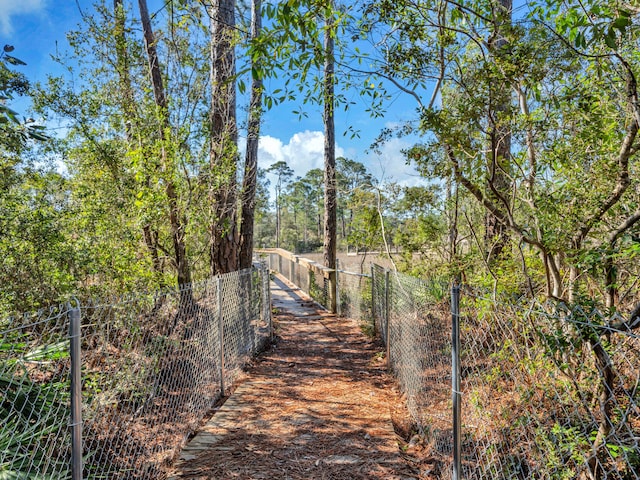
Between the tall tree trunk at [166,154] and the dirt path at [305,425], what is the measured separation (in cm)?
203

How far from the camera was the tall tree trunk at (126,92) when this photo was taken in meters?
5.98

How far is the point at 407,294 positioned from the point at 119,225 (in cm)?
405

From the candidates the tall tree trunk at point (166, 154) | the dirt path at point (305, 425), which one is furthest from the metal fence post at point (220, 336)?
the tall tree trunk at point (166, 154)

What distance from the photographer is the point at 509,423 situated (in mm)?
3041

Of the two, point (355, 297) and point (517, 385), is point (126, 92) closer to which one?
point (355, 297)

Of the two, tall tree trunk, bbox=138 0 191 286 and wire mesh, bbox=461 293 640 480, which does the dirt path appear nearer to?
wire mesh, bbox=461 293 640 480

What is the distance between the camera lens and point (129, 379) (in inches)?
133

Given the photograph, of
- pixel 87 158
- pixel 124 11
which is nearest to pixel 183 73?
pixel 124 11

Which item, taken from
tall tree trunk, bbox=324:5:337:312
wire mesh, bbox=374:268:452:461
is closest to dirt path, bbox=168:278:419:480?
wire mesh, bbox=374:268:452:461

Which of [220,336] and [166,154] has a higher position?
[166,154]

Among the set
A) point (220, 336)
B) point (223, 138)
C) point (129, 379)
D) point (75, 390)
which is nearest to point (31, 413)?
point (75, 390)

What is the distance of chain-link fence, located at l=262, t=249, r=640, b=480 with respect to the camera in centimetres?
213

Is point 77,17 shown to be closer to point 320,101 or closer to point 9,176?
point 9,176

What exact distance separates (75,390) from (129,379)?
1.48 metres
